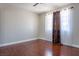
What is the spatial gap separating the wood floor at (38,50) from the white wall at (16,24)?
15cm

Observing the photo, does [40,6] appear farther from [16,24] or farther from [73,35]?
[73,35]

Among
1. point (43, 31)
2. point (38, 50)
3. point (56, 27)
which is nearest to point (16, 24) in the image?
point (43, 31)

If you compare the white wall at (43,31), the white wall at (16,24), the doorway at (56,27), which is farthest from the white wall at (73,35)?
the white wall at (16,24)

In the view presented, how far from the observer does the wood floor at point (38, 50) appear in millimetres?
1697

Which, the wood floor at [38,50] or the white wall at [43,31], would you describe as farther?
the white wall at [43,31]

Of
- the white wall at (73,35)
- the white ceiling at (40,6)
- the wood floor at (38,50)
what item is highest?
the white ceiling at (40,6)

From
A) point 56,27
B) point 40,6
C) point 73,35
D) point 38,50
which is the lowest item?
point 38,50

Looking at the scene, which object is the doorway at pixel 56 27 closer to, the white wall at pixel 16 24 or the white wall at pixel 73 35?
the white wall at pixel 73 35

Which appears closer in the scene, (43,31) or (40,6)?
(40,6)

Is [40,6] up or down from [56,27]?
up

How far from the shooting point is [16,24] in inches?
68.4

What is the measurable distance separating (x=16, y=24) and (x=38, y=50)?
720mm

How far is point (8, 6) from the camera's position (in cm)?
163

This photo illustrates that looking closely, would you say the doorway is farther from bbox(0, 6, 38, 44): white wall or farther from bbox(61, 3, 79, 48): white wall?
bbox(0, 6, 38, 44): white wall
